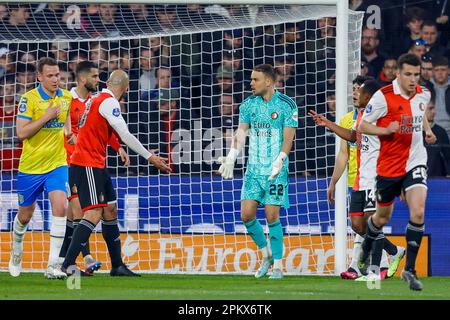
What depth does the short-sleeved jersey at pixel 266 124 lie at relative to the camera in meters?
11.9

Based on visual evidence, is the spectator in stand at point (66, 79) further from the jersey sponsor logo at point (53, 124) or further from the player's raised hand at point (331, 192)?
the player's raised hand at point (331, 192)

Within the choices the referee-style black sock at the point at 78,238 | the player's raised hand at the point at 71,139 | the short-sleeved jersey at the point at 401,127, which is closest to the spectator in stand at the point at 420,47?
the player's raised hand at the point at 71,139

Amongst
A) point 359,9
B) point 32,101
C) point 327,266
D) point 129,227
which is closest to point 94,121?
point 32,101

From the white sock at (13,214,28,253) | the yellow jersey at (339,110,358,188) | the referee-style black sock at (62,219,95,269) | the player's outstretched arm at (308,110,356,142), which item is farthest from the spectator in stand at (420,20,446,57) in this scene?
the referee-style black sock at (62,219,95,269)

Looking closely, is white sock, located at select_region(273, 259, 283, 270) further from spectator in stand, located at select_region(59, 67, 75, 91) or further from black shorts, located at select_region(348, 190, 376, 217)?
spectator in stand, located at select_region(59, 67, 75, 91)

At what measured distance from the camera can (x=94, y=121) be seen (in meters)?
11.1

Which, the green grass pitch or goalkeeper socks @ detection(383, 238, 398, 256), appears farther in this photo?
goalkeeper socks @ detection(383, 238, 398, 256)

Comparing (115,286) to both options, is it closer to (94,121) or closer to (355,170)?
(94,121)

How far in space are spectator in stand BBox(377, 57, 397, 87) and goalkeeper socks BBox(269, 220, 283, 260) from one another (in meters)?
3.91

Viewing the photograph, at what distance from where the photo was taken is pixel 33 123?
37.9 feet

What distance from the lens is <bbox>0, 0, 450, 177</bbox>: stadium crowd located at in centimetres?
1411

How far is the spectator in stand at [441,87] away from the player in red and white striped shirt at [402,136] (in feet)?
16.2

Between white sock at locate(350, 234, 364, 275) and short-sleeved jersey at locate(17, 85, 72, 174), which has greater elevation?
short-sleeved jersey at locate(17, 85, 72, 174)
